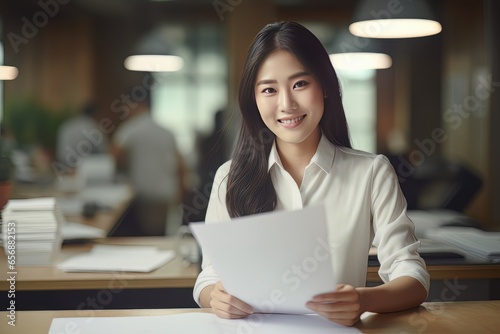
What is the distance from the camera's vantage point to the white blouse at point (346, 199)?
1.53 m

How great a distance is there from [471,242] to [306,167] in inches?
42.9

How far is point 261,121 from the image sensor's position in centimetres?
161

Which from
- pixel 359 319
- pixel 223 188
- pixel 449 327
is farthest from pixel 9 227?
pixel 449 327

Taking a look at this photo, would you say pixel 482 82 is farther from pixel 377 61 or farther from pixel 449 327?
pixel 449 327

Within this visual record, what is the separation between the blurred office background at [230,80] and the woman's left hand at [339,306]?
2.73 m

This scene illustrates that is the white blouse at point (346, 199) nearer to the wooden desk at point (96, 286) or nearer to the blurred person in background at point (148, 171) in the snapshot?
the wooden desk at point (96, 286)

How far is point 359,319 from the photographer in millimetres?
1253

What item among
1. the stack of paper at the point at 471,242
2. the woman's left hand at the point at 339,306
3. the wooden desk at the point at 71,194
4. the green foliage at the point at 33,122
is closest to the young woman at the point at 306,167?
the woman's left hand at the point at 339,306

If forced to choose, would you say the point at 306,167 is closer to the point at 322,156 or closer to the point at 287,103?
the point at 322,156

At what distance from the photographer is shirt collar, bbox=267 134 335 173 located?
1593mm

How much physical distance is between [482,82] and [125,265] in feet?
8.97

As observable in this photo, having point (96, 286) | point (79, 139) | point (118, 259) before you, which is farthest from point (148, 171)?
point (96, 286)

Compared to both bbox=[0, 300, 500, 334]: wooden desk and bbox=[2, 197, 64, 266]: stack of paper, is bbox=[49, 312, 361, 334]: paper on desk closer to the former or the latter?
bbox=[0, 300, 500, 334]: wooden desk

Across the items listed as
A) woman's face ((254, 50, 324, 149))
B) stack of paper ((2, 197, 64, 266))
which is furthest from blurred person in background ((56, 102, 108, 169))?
woman's face ((254, 50, 324, 149))
